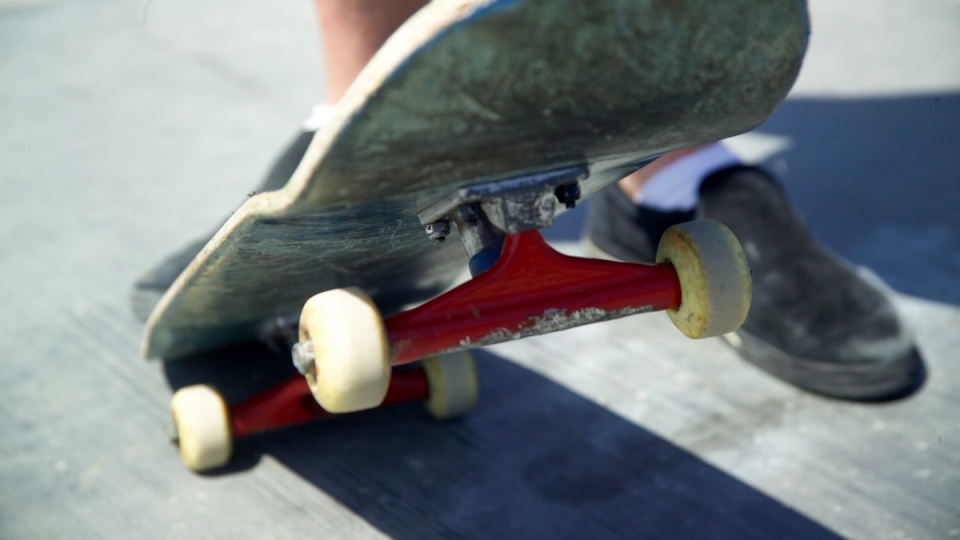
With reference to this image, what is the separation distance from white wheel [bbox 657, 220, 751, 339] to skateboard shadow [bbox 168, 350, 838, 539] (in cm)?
30

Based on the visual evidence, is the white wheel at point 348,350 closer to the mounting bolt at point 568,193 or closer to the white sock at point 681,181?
the mounting bolt at point 568,193

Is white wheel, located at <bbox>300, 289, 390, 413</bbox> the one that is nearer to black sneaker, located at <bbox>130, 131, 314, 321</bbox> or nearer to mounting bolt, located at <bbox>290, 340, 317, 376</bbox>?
mounting bolt, located at <bbox>290, 340, 317, 376</bbox>

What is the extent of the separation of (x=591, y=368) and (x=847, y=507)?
18.4 inches

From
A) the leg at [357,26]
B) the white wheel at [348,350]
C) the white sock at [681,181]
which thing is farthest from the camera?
the white sock at [681,181]

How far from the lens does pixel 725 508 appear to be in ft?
4.01

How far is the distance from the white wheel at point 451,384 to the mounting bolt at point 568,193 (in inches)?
16.6

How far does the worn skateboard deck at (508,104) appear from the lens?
0.77m

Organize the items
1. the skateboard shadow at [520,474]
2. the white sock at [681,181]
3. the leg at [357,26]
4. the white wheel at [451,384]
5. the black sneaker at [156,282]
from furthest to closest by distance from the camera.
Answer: the white sock at [681,181]
the black sneaker at [156,282]
the leg at [357,26]
the white wheel at [451,384]
the skateboard shadow at [520,474]

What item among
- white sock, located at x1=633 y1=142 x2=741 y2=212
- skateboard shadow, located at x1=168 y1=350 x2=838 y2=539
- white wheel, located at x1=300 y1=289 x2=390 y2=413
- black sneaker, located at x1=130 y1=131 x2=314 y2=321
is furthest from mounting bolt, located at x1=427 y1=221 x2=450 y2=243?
white sock, located at x1=633 y1=142 x2=741 y2=212

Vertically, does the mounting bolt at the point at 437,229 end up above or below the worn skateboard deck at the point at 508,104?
below

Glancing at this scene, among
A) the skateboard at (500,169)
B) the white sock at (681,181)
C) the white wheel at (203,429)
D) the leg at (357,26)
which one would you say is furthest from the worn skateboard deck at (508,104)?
the white sock at (681,181)

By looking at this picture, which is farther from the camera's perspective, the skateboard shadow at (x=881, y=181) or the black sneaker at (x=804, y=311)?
the skateboard shadow at (x=881, y=181)

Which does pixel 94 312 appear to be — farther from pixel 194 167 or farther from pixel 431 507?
pixel 431 507

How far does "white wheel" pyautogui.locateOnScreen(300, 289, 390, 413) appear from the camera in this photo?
0.92m
